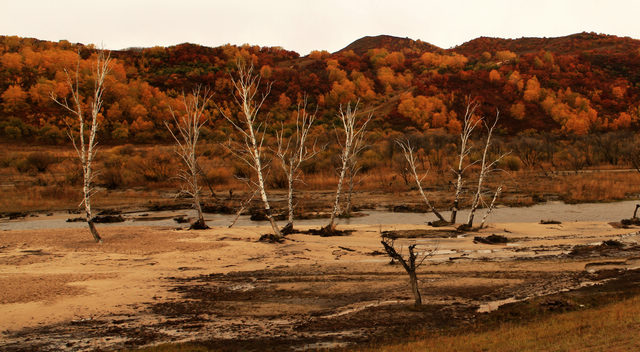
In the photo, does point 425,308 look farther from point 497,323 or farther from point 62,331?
point 62,331

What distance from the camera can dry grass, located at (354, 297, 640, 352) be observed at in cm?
755

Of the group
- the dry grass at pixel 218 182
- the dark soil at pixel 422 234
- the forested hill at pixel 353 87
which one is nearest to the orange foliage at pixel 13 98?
the forested hill at pixel 353 87

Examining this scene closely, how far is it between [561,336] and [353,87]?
70.1m

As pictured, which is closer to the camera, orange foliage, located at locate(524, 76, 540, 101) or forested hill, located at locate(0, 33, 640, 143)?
forested hill, located at locate(0, 33, 640, 143)

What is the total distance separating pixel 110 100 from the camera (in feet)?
235

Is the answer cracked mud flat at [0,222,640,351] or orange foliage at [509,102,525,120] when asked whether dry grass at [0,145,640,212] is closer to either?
cracked mud flat at [0,222,640,351]

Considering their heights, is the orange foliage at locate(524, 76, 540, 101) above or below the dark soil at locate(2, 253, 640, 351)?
above

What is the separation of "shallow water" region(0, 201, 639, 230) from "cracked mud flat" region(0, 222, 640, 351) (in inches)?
190

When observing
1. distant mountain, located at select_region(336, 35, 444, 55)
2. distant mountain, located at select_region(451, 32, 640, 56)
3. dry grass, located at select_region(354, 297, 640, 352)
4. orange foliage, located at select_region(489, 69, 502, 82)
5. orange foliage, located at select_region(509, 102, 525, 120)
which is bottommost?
dry grass, located at select_region(354, 297, 640, 352)

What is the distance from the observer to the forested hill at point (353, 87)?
212 feet

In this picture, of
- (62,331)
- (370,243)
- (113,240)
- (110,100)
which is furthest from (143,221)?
(110,100)

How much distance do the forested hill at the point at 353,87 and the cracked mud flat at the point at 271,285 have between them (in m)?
42.8

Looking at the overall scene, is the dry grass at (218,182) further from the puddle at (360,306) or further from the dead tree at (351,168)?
the puddle at (360,306)

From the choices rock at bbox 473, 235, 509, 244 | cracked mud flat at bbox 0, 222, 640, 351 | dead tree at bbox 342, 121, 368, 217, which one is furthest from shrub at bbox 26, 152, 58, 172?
rock at bbox 473, 235, 509, 244
